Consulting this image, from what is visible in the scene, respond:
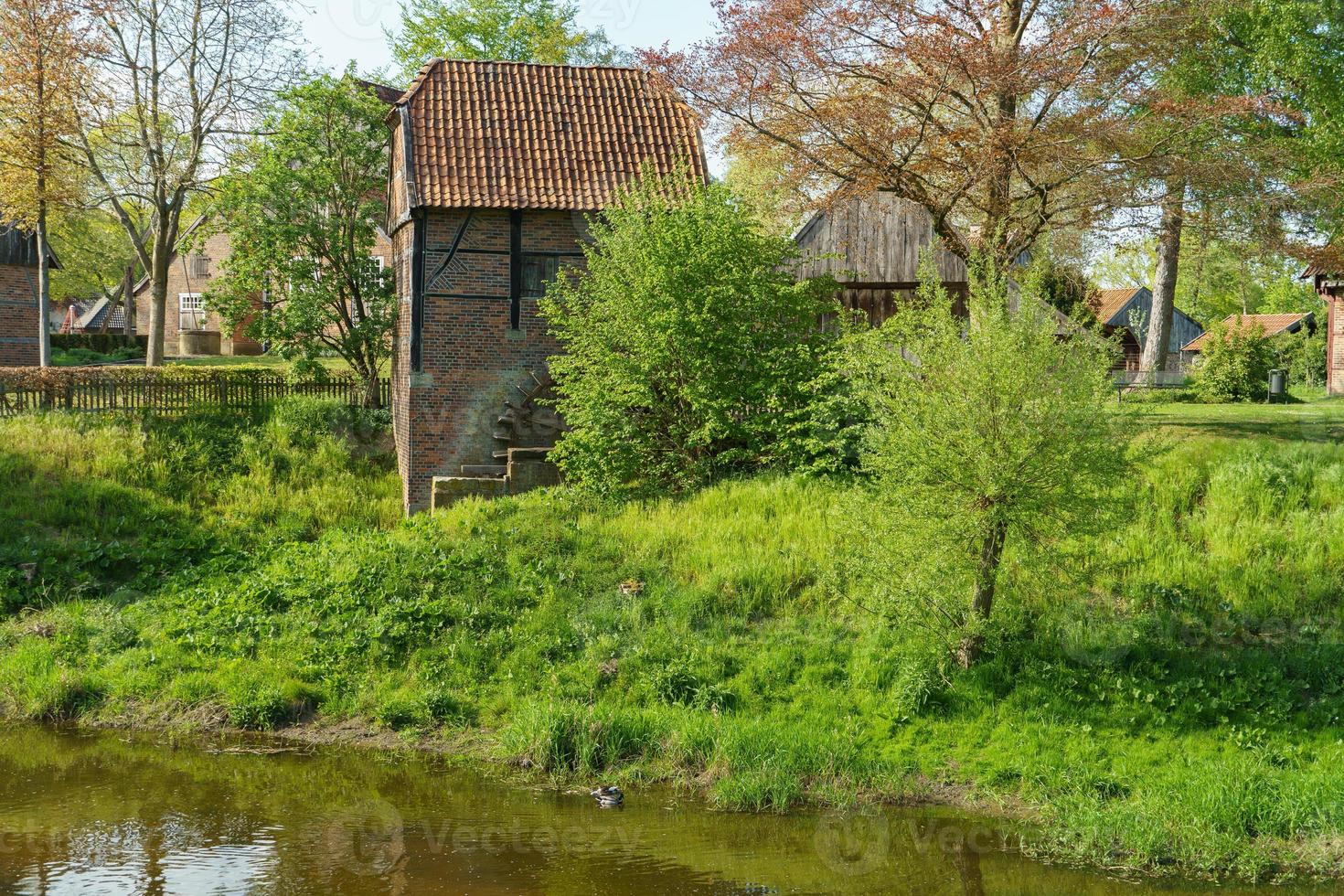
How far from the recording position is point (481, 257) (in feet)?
60.7

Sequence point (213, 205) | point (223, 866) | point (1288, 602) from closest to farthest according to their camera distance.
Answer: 1. point (223, 866)
2. point (1288, 602)
3. point (213, 205)

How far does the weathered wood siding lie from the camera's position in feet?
67.2

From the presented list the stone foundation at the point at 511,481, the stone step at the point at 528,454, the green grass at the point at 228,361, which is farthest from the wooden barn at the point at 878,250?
the green grass at the point at 228,361

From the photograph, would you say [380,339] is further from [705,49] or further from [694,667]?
[694,667]

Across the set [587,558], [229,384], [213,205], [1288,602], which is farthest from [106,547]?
[1288,602]

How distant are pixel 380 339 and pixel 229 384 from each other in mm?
2867

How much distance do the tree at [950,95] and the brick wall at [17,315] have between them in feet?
73.6

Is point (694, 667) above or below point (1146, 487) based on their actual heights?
below

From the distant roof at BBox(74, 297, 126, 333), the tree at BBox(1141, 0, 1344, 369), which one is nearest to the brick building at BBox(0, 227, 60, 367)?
the distant roof at BBox(74, 297, 126, 333)

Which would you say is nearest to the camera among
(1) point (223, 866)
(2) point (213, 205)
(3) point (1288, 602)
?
(1) point (223, 866)

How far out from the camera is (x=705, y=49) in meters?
15.6

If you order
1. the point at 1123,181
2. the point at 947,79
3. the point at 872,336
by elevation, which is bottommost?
the point at 872,336

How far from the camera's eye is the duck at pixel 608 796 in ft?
32.9

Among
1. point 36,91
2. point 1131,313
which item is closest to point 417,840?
point 36,91
